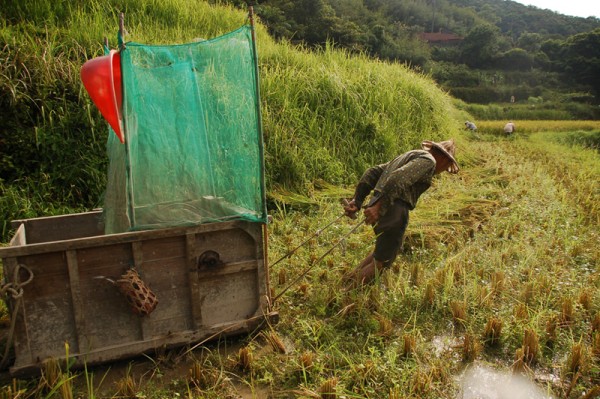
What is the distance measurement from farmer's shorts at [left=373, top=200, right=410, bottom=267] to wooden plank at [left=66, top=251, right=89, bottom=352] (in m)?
2.07

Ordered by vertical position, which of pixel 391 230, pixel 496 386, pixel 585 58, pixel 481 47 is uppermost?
pixel 481 47

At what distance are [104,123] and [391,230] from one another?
3.57 meters

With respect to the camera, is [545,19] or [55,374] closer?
[55,374]

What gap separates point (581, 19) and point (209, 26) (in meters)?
26.4

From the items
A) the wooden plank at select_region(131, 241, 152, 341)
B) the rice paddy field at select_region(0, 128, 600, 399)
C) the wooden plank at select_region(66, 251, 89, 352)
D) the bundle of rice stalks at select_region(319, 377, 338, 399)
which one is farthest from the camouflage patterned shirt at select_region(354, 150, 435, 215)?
the wooden plank at select_region(66, 251, 89, 352)

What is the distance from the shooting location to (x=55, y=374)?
7.01ft

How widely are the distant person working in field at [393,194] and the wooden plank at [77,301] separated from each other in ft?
6.27

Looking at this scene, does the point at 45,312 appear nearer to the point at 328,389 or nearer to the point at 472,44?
the point at 328,389

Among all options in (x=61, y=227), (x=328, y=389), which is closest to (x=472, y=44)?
(x=61, y=227)

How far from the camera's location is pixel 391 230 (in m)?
3.10

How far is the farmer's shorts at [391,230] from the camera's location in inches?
120

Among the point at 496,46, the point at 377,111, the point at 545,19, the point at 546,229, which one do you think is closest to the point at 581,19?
the point at 545,19

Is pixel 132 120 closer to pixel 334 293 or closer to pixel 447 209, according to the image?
pixel 334 293

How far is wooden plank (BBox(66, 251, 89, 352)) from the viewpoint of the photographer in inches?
86.2
